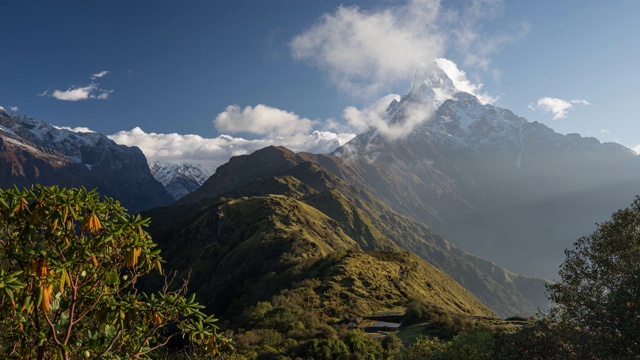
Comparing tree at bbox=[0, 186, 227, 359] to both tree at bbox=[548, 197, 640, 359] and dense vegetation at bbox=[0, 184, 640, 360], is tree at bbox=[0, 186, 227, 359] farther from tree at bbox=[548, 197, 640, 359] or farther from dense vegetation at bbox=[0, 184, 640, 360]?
tree at bbox=[548, 197, 640, 359]

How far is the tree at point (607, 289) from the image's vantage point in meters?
15.9

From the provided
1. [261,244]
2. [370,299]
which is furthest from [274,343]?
[261,244]

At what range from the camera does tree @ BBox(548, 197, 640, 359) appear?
15906 mm

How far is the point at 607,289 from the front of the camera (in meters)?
22.7

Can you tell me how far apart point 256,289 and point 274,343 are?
64385 mm

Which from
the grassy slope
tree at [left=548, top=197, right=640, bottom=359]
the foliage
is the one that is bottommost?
the grassy slope

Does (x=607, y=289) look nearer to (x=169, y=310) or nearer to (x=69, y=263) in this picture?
(x=169, y=310)

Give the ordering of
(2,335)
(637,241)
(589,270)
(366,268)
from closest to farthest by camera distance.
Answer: (2,335)
(637,241)
(589,270)
(366,268)

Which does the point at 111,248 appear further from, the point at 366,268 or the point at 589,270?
the point at 366,268

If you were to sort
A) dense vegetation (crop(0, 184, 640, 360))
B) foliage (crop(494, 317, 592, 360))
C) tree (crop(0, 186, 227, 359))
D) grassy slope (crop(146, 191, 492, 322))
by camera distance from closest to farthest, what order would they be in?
tree (crop(0, 186, 227, 359)) < dense vegetation (crop(0, 184, 640, 360)) < foliage (crop(494, 317, 592, 360)) < grassy slope (crop(146, 191, 492, 322))

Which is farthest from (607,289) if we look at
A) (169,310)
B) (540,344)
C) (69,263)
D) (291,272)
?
(291,272)

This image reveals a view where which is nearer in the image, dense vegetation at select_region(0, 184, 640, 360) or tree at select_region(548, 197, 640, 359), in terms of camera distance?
dense vegetation at select_region(0, 184, 640, 360)

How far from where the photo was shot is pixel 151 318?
9.25 metres


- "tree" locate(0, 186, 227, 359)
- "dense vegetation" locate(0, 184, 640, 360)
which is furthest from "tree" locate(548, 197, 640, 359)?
"tree" locate(0, 186, 227, 359)
